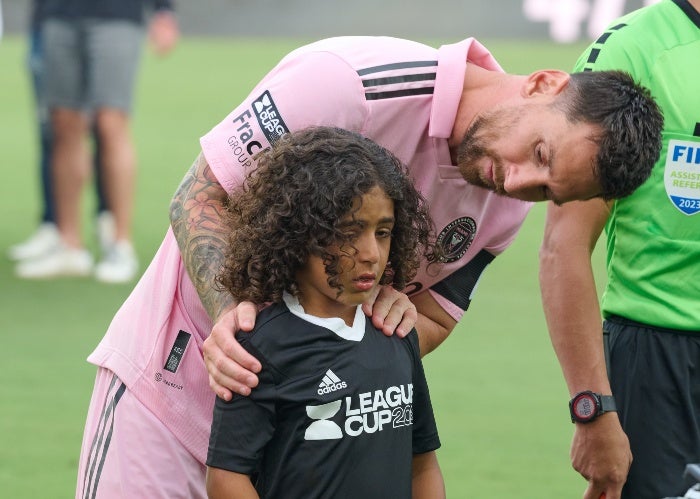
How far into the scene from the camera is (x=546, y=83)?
9.02 feet

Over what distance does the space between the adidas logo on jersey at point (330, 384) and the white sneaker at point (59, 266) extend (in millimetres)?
6120

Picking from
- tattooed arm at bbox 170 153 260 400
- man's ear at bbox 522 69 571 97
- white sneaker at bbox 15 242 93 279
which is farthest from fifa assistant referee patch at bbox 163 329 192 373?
white sneaker at bbox 15 242 93 279

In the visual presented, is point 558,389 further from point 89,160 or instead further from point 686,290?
point 89,160

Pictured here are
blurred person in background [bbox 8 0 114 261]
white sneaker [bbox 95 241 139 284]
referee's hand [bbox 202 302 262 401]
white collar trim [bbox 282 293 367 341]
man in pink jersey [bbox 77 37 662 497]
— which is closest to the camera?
referee's hand [bbox 202 302 262 401]

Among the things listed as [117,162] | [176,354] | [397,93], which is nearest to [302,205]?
[397,93]

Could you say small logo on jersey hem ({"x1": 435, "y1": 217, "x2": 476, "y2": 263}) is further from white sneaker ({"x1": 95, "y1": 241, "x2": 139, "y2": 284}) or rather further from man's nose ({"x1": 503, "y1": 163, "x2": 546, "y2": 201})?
white sneaker ({"x1": 95, "y1": 241, "x2": 139, "y2": 284})

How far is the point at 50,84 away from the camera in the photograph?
333 inches

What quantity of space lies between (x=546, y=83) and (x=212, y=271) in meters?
0.75

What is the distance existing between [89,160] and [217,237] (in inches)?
289

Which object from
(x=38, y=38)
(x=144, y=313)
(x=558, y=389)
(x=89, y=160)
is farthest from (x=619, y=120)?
(x=89, y=160)

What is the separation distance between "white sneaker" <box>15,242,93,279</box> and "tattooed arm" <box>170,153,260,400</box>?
5785 millimetres

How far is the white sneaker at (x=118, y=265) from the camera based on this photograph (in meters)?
8.20

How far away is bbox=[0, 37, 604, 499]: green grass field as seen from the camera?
510cm

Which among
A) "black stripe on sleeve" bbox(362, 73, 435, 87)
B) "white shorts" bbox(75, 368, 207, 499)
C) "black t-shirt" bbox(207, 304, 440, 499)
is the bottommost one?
"white shorts" bbox(75, 368, 207, 499)
